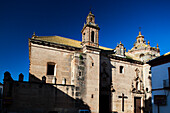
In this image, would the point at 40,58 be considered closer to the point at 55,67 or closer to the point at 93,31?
the point at 55,67

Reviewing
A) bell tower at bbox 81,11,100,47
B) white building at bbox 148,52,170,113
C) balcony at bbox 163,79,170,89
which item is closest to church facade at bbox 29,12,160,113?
bell tower at bbox 81,11,100,47

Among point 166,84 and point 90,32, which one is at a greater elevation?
point 90,32

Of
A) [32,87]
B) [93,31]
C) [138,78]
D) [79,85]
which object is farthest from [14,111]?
[138,78]

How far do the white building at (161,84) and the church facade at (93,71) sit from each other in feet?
20.4

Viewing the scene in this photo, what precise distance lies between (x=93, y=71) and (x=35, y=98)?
7709 mm

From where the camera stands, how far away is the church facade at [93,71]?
1864 cm

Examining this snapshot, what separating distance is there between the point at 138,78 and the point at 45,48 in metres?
15.9

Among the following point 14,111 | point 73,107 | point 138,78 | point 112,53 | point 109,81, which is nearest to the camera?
point 14,111

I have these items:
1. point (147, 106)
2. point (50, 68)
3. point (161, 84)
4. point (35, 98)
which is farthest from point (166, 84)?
point (35, 98)

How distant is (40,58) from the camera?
61.2 ft

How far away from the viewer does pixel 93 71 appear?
2009cm

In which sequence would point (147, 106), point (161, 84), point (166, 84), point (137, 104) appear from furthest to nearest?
point (147, 106) < point (137, 104) < point (161, 84) < point (166, 84)

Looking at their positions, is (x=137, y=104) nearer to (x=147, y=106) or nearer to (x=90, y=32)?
(x=147, y=106)

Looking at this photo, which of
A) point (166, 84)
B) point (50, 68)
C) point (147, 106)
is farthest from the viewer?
point (147, 106)
